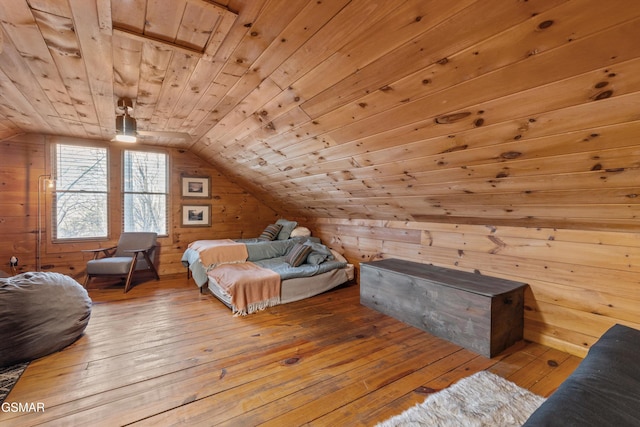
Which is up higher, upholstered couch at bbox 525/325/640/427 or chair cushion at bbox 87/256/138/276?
upholstered couch at bbox 525/325/640/427

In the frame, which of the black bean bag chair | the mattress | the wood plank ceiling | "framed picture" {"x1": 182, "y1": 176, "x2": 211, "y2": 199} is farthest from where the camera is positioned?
"framed picture" {"x1": 182, "y1": 176, "x2": 211, "y2": 199}

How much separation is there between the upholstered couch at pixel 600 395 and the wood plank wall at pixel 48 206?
16.4ft

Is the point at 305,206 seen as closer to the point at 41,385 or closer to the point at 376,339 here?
the point at 376,339

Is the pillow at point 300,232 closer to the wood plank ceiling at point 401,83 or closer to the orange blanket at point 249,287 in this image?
the orange blanket at point 249,287

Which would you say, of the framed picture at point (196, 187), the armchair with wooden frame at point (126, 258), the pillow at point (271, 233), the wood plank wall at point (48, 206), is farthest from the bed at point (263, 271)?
the framed picture at point (196, 187)

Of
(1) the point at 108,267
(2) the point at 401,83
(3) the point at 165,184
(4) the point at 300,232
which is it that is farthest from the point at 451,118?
(3) the point at 165,184

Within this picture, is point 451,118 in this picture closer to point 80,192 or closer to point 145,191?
point 145,191

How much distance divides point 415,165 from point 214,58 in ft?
5.38

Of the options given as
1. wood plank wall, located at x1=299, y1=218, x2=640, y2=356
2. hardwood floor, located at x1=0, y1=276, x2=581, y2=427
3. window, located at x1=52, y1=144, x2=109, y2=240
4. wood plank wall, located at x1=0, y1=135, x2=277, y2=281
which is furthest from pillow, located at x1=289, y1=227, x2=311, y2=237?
window, located at x1=52, y1=144, x2=109, y2=240

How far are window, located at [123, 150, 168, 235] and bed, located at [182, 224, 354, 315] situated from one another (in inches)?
35.0

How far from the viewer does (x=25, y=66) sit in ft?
6.63

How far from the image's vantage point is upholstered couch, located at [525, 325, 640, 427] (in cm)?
94

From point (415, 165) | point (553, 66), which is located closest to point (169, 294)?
point (415, 165)

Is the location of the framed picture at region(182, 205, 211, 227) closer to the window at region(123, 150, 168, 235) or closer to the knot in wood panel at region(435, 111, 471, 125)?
the window at region(123, 150, 168, 235)
